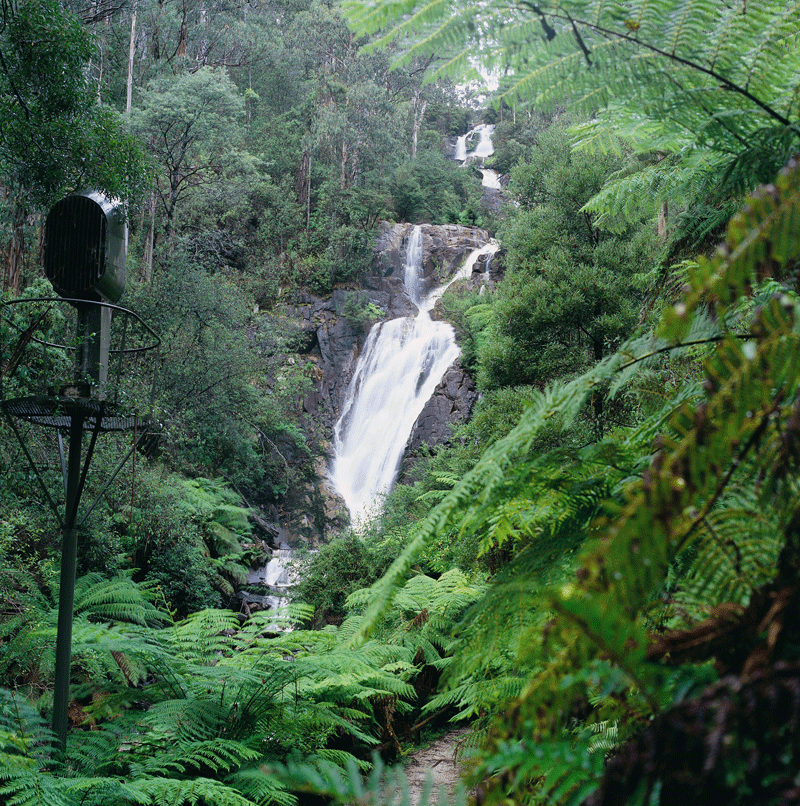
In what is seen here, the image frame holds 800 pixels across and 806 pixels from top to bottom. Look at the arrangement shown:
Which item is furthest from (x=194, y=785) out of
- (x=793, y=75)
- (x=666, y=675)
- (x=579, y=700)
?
(x=793, y=75)

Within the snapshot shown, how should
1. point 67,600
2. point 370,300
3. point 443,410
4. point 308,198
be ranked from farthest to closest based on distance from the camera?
point 308,198, point 370,300, point 443,410, point 67,600

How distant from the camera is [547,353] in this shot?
7.46 m

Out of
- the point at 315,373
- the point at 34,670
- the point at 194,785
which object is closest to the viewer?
the point at 194,785

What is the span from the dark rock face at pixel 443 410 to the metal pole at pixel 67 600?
1262cm

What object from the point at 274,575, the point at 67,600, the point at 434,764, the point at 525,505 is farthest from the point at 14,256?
the point at 525,505

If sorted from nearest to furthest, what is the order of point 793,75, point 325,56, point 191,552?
1. point 793,75
2. point 191,552
3. point 325,56

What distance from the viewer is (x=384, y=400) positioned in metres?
18.1

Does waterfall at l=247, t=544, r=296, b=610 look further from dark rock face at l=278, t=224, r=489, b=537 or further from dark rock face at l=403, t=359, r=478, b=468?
dark rock face at l=403, t=359, r=478, b=468

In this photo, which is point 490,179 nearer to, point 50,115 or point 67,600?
point 50,115

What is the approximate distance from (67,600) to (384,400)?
1487 centimetres

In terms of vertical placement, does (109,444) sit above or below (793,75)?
below

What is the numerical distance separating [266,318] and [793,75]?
1643cm

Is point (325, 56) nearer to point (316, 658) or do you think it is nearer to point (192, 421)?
point (192, 421)

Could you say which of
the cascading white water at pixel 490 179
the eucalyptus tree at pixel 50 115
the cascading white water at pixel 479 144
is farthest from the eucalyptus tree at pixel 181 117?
the cascading white water at pixel 479 144
